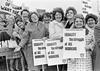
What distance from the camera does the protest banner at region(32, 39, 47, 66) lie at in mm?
3949

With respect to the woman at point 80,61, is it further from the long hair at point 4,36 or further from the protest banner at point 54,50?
the long hair at point 4,36

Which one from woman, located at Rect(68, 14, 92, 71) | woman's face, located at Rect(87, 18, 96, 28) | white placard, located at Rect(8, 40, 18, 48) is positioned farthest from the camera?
white placard, located at Rect(8, 40, 18, 48)

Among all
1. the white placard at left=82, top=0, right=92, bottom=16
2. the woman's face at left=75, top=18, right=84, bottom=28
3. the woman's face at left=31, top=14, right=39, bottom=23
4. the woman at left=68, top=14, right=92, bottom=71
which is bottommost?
the woman at left=68, top=14, right=92, bottom=71

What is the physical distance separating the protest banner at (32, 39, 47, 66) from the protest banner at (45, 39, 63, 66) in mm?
103

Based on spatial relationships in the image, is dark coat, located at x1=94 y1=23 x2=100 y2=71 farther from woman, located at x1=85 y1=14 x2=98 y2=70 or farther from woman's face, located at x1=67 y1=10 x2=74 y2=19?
woman's face, located at x1=67 y1=10 x2=74 y2=19

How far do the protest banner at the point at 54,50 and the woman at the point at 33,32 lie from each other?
27 centimetres

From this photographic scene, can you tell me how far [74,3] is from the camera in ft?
29.6

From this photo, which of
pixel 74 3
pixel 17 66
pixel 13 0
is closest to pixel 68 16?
pixel 17 66

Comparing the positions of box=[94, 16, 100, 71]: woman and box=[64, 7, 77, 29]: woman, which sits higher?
box=[64, 7, 77, 29]: woman

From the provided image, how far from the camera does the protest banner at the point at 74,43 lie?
367cm

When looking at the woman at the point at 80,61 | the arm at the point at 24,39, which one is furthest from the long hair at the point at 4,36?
the woman at the point at 80,61

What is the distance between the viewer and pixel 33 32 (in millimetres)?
4027

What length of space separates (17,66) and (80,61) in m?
1.88

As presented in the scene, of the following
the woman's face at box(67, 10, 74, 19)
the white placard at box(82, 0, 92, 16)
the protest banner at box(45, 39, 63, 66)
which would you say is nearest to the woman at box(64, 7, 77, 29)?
the woman's face at box(67, 10, 74, 19)
